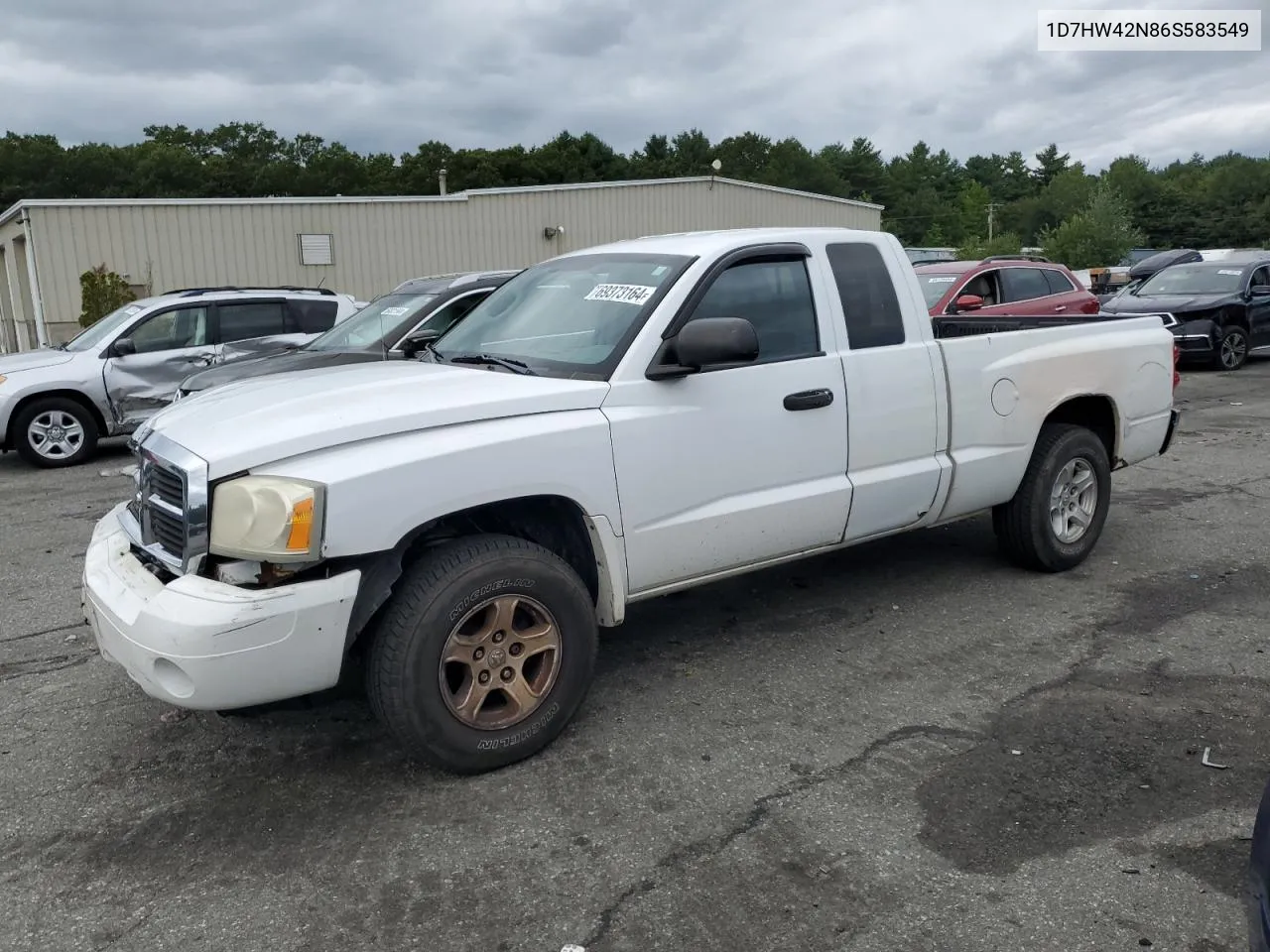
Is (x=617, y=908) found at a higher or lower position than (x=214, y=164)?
lower

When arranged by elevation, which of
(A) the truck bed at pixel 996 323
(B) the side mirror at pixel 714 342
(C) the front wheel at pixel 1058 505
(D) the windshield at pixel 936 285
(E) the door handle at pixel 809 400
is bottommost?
(C) the front wheel at pixel 1058 505

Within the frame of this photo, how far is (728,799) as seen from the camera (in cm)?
352

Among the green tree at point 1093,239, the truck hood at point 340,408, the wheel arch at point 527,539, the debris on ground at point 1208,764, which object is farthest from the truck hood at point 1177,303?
the green tree at point 1093,239

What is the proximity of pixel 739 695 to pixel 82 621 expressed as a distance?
339cm

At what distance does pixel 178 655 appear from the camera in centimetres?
321

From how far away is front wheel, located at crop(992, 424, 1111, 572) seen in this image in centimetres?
563

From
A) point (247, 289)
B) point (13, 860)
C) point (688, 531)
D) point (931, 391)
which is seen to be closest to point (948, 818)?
point (688, 531)

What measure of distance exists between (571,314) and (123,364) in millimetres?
7763

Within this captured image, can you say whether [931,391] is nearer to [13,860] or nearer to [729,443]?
[729,443]

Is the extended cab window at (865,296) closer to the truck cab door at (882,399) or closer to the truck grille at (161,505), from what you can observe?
the truck cab door at (882,399)

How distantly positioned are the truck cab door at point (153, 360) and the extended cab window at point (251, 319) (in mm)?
201

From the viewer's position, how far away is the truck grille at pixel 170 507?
10.9ft

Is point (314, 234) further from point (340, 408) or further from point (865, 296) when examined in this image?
point (340, 408)

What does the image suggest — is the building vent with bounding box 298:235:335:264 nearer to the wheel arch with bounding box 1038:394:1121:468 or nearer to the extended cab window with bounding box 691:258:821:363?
the wheel arch with bounding box 1038:394:1121:468
